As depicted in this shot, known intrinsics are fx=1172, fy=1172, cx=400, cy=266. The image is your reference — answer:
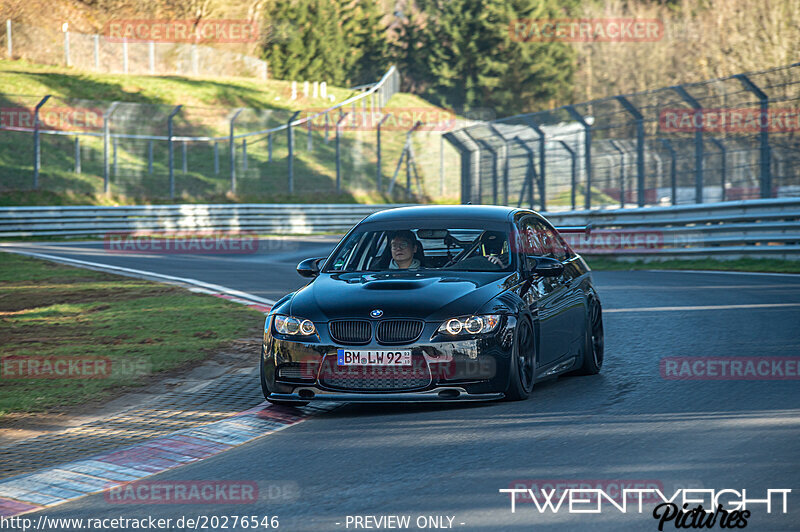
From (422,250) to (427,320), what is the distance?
56.2 inches

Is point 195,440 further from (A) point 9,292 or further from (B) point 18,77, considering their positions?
(B) point 18,77

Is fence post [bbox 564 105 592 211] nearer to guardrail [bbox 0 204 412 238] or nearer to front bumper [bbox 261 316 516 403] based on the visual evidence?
guardrail [bbox 0 204 412 238]

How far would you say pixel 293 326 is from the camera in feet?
26.2

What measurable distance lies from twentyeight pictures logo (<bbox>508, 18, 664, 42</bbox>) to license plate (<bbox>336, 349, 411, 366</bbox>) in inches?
2657

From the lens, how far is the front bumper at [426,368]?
772 centimetres

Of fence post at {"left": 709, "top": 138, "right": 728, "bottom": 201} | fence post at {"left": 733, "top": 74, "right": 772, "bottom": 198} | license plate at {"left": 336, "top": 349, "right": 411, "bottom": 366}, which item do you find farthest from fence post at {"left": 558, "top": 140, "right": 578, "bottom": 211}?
license plate at {"left": 336, "top": 349, "right": 411, "bottom": 366}

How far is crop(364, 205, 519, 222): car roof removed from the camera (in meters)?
9.29

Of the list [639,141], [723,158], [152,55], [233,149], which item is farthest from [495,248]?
[152,55]

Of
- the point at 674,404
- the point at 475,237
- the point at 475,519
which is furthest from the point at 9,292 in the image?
the point at 475,519

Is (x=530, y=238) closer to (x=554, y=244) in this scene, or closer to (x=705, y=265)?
(x=554, y=244)

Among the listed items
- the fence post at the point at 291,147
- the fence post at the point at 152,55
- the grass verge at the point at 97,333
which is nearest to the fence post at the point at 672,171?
the grass verge at the point at 97,333

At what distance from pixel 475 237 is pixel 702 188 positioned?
13.2 meters

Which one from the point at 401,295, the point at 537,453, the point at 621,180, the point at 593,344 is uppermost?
the point at 621,180

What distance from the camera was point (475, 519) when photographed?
5.23 m
